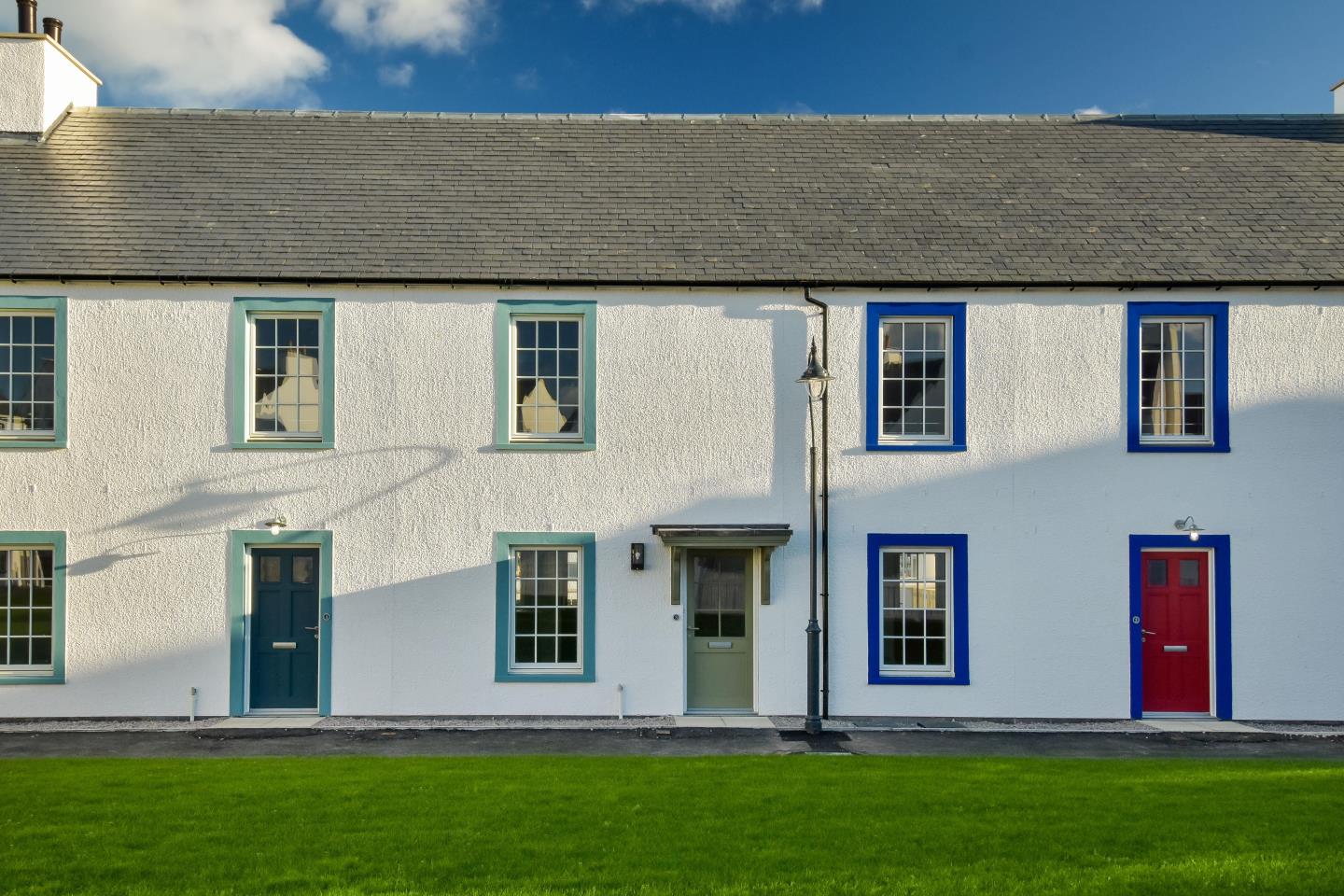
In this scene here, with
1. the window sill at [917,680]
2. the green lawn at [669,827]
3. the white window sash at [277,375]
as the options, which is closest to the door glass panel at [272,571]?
the white window sash at [277,375]

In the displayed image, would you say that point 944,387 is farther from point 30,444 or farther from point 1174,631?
point 30,444

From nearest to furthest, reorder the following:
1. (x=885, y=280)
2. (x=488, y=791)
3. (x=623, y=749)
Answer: (x=488, y=791) < (x=623, y=749) < (x=885, y=280)

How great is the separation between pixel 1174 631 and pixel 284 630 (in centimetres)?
1164

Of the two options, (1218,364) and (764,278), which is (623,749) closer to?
(764,278)

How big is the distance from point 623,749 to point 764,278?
20.5ft

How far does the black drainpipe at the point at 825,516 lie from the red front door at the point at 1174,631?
4.18 meters

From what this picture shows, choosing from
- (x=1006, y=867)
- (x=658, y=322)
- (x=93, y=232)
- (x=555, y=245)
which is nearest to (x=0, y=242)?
(x=93, y=232)

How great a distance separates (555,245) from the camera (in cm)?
1512

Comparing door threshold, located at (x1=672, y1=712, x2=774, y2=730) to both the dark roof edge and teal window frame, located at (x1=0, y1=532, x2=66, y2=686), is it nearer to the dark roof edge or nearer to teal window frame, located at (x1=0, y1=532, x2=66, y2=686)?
the dark roof edge

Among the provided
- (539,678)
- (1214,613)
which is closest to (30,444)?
(539,678)

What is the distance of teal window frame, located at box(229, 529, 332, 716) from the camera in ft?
46.6

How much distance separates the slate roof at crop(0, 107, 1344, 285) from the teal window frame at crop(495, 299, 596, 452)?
44 cm

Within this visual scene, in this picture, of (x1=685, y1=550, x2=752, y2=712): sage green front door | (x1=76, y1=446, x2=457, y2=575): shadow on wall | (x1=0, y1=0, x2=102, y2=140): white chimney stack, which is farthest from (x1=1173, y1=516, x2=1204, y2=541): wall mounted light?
(x1=0, y1=0, x2=102, y2=140): white chimney stack

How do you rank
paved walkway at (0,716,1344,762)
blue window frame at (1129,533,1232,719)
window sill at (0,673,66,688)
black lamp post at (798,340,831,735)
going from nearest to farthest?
paved walkway at (0,716,1344,762) < black lamp post at (798,340,831,735) < window sill at (0,673,66,688) < blue window frame at (1129,533,1232,719)
